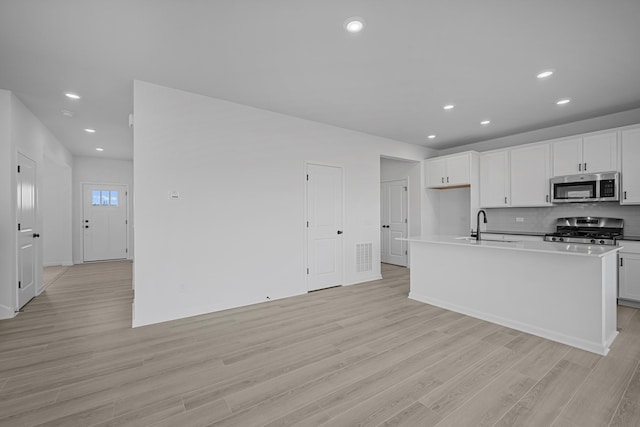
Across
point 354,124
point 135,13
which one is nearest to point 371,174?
point 354,124

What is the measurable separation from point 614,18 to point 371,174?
3.62m

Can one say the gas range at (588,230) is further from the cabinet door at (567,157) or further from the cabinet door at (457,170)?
the cabinet door at (457,170)

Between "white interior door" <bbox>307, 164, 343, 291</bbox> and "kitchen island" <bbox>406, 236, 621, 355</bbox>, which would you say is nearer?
"kitchen island" <bbox>406, 236, 621, 355</bbox>

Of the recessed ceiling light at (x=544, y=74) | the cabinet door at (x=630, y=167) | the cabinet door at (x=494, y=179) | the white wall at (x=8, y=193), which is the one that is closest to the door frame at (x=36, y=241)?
the white wall at (x=8, y=193)

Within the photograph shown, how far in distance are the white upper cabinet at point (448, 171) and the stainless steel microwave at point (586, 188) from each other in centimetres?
142

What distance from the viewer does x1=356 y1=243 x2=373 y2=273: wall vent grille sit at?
5.34 metres

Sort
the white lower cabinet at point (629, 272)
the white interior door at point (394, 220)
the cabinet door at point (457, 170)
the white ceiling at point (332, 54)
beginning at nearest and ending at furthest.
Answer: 1. the white ceiling at point (332, 54)
2. the white lower cabinet at point (629, 272)
3. the cabinet door at point (457, 170)
4. the white interior door at point (394, 220)

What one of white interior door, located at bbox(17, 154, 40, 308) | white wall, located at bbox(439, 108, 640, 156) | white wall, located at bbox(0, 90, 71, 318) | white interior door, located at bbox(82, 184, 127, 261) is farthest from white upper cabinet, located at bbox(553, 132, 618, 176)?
white interior door, located at bbox(82, 184, 127, 261)

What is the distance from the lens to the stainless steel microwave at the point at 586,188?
4.21 metres

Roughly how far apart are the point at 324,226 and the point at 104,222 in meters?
6.74

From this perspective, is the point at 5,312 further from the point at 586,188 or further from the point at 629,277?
the point at 586,188

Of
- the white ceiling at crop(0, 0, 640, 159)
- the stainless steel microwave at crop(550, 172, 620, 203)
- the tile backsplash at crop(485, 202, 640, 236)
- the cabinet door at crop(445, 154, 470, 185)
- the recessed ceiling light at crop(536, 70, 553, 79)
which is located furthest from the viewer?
the cabinet door at crop(445, 154, 470, 185)

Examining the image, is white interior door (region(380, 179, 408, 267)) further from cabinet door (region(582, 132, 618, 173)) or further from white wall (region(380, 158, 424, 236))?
cabinet door (region(582, 132, 618, 173))

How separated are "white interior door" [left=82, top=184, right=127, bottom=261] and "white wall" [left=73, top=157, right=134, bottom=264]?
0.11 meters
